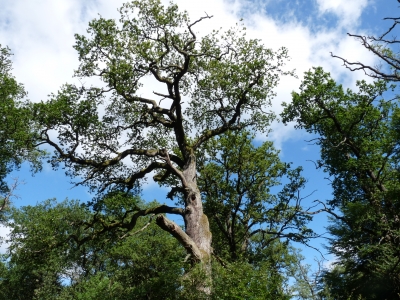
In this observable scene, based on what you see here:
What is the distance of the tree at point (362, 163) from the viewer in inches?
723

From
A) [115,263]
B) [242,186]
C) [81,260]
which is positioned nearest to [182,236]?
[242,186]

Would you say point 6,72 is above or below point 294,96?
above

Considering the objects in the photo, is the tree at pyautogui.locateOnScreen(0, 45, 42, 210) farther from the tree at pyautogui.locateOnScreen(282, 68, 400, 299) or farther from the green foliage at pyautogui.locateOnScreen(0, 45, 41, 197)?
the tree at pyautogui.locateOnScreen(282, 68, 400, 299)

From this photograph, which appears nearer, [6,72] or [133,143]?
[133,143]

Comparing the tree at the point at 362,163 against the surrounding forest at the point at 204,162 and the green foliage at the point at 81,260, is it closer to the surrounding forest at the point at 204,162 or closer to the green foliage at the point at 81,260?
the surrounding forest at the point at 204,162

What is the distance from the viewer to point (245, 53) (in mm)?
15227

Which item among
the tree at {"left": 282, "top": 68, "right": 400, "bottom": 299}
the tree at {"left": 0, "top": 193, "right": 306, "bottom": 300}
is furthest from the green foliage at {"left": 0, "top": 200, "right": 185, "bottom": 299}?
the tree at {"left": 282, "top": 68, "right": 400, "bottom": 299}

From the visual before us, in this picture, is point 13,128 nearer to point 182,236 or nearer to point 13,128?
point 13,128

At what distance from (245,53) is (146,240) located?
19.8m

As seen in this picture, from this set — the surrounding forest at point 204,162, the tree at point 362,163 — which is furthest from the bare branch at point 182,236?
the tree at point 362,163

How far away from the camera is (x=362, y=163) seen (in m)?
18.8

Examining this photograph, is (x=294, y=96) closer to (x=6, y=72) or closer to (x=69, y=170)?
(x=69, y=170)

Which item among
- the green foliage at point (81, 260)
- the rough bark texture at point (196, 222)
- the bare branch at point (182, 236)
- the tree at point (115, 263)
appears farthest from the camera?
the green foliage at point (81, 260)

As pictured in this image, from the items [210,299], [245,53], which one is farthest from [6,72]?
[210,299]
